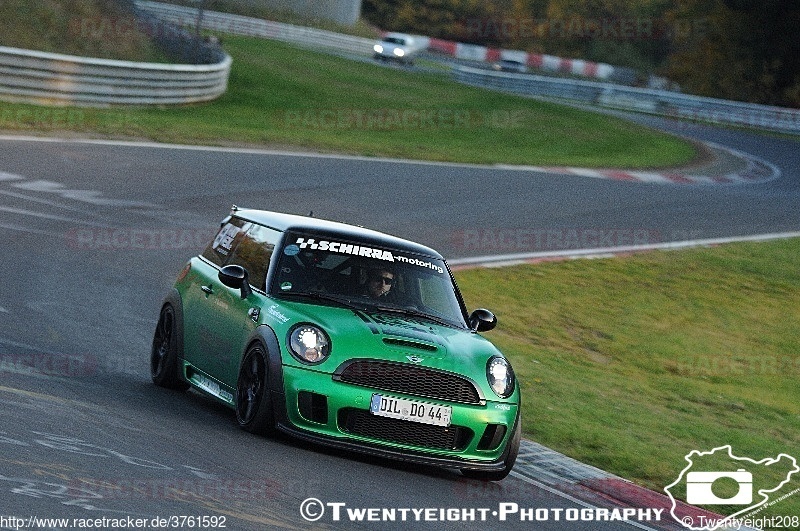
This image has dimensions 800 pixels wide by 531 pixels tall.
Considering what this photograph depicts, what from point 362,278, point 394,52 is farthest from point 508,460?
point 394,52

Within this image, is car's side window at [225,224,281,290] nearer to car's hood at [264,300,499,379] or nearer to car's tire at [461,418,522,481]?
car's hood at [264,300,499,379]

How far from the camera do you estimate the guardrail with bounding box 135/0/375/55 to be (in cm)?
5994

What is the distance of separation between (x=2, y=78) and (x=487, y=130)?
1427cm

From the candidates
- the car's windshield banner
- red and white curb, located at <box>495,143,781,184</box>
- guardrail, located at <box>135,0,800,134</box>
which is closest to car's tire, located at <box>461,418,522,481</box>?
the car's windshield banner

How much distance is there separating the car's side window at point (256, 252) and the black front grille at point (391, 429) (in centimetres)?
142

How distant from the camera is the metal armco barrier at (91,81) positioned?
86.1 ft

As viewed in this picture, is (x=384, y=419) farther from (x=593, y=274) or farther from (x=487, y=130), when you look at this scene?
(x=487, y=130)

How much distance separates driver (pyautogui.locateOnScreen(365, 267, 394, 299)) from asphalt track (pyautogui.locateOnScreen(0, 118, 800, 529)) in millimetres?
1278

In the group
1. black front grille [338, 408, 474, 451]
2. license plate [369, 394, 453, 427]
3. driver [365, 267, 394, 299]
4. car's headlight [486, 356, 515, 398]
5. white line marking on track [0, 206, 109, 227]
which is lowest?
white line marking on track [0, 206, 109, 227]

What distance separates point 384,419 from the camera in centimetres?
839

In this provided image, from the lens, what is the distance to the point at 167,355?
10.3 meters

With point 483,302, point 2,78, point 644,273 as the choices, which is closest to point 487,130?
point 2,78

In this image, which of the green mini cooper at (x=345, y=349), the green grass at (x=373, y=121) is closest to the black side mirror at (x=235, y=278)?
the green mini cooper at (x=345, y=349)

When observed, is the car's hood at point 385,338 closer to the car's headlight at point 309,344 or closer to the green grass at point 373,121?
the car's headlight at point 309,344
